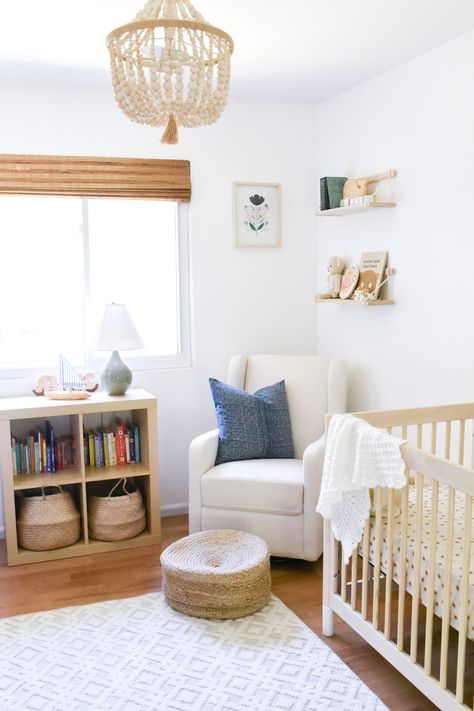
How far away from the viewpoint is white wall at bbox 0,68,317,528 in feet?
11.9

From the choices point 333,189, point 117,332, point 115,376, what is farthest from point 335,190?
point 115,376

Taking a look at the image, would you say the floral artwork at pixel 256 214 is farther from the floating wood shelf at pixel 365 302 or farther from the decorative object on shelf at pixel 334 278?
the floating wood shelf at pixel 365 302

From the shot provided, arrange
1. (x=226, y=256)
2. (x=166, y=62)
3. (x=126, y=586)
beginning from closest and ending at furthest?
(x=166, y=62) < (x=126, y=586) < (x=226, y=256)

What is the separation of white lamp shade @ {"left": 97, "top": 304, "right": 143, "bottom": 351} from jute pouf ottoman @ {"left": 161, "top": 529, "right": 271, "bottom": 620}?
1.04m

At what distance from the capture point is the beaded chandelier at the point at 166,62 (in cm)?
170

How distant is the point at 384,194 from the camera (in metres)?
3.31

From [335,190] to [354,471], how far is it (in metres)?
1.90

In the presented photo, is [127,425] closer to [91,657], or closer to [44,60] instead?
[91,657]

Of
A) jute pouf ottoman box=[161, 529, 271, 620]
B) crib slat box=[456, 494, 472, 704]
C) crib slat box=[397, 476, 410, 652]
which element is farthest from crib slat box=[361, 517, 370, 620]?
jute pouf ottoman box=[161, 529, 271, 620]

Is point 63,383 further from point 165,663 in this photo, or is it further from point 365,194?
point 365,194

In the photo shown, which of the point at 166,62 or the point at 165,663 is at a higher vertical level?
the point at 166,62

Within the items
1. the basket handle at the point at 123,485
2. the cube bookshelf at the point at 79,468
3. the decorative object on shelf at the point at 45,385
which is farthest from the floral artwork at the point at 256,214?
the basket handle at the point at 123,485

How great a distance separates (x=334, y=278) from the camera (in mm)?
3625

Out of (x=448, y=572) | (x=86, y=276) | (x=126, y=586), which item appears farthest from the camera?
(x=86, y=276)
